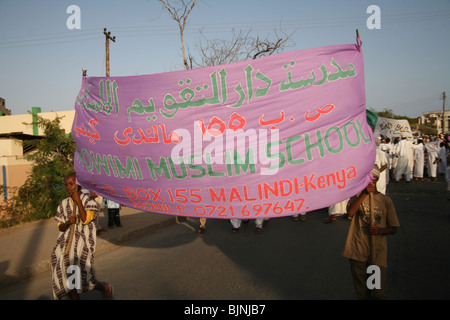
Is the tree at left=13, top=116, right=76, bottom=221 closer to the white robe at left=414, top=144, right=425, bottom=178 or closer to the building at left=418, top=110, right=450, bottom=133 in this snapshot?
the white robe at left=414, top=144, right=425, bottom=178

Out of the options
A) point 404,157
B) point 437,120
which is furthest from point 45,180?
point 437,120

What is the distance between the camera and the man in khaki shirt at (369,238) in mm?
3143

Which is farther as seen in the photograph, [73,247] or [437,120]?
[437,120]

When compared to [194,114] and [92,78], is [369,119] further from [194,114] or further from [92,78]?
[92,78]

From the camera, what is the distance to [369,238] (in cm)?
321

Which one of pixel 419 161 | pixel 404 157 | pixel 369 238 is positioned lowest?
pixel 419 161

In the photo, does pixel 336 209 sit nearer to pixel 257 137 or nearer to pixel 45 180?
pixel 257 137

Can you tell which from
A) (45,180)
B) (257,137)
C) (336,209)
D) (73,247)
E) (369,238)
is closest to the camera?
(257,137)

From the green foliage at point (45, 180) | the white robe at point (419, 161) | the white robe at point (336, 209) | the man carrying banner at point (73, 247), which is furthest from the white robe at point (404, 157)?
the man carrying banner at point (73, 247)

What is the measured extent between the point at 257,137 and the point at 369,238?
152cm

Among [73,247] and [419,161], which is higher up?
[73,247]

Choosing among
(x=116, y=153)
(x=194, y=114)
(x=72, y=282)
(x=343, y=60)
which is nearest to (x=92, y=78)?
(x=116, y=153)

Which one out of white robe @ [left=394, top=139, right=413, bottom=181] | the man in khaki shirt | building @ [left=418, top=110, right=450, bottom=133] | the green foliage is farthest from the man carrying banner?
building @ [left=418, top=110, right=450, bottom=133]

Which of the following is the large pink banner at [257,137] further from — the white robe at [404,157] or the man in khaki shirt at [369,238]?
the white robe at [404,157]
